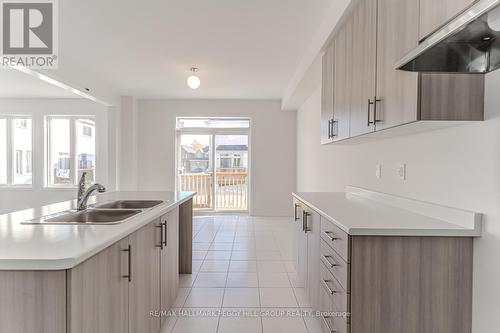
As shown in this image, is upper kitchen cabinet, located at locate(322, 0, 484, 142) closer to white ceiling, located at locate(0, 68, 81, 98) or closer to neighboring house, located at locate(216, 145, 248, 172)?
neighboring house, located at locate(216, 145, 248, 172)

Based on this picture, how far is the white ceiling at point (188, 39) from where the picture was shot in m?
2.96

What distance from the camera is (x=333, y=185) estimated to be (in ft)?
13.9

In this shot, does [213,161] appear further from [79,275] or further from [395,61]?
[79,275]

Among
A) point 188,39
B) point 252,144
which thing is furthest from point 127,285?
point 252,144

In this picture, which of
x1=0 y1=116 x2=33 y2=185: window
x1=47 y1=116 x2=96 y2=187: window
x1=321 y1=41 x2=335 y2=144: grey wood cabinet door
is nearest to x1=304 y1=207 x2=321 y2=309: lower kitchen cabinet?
x1=321 y1=41 x2=335 y2=144: grey wood cabinet door

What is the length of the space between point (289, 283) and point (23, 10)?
12.4ft

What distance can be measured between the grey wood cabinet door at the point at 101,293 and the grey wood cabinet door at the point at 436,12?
1.75m

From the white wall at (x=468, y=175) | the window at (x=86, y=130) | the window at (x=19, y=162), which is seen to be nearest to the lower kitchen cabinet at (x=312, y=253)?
the white wall at (x=468, y=175)

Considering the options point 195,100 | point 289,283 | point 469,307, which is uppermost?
point 195,100

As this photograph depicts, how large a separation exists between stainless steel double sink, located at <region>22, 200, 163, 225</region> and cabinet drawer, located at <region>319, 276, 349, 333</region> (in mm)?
1291

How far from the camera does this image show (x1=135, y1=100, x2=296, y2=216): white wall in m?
7.14

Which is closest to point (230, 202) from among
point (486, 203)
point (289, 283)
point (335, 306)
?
point (289, 283)

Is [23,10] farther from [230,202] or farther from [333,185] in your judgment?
[230,202]

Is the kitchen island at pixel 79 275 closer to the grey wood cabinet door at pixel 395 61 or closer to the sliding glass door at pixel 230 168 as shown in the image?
the grey wood cabinet door at pixel 395 61
